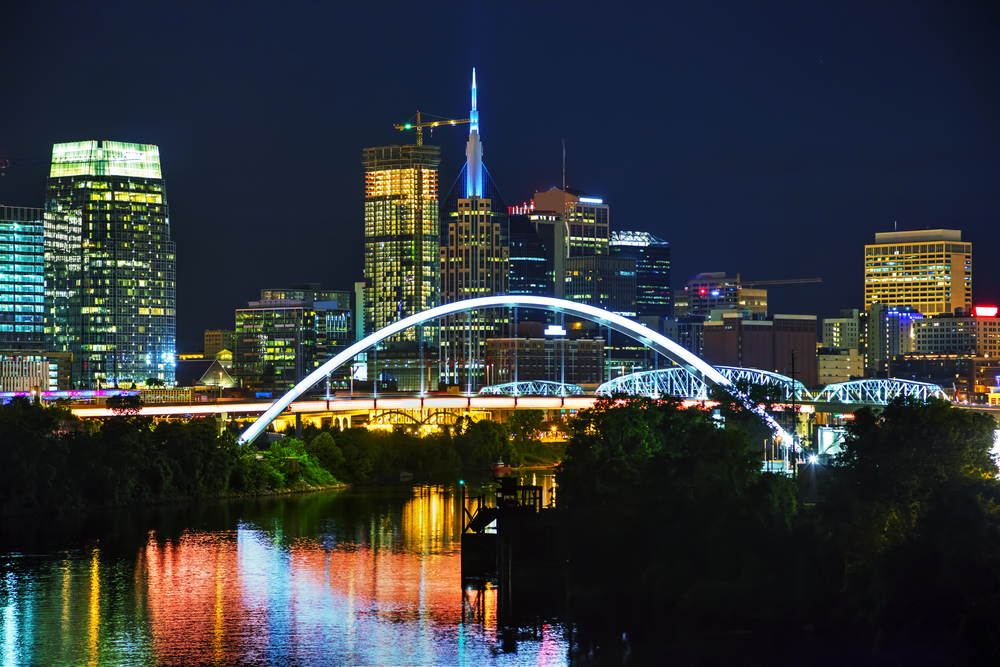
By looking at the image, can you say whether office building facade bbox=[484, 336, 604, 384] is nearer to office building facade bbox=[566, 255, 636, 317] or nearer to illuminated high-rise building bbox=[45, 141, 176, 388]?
illuminated high-rise building bbox=[45, 141, 176, 388]

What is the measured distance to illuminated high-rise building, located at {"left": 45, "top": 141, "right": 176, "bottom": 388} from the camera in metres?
127

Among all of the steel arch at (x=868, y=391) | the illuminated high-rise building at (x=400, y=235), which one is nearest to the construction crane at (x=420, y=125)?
the illuminated high-rise building at (x=400, y=235)

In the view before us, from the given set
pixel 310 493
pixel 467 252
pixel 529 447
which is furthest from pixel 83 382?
pixel 310 493

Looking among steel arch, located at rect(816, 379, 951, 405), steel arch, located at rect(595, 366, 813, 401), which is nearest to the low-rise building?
steel arch, located at rect(595, 366, 813, 401)

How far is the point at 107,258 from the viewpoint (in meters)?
129

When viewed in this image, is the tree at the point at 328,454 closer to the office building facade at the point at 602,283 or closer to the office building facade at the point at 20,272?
the office building facade at the point at 20,272

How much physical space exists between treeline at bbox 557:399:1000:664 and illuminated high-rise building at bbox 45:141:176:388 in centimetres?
9947

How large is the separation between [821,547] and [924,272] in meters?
153

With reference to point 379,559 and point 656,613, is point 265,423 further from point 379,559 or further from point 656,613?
point 656,613

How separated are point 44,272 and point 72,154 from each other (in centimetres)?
1152

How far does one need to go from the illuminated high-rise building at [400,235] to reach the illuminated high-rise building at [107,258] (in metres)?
40.8

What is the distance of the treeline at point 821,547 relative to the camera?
24531 mm

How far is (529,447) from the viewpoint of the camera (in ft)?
246

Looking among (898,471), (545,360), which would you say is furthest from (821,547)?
(545,360)
